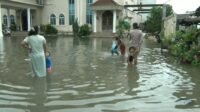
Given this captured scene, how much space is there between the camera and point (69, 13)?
4453 centimetres

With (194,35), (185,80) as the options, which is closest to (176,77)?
(185,80)

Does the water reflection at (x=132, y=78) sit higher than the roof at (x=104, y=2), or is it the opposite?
the roof at (x=104, y=2)

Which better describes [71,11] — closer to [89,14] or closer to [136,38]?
[89,14]

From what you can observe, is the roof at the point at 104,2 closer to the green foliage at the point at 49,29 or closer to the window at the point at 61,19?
the window at the point at 61,19

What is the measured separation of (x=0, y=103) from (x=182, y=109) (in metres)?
3.56

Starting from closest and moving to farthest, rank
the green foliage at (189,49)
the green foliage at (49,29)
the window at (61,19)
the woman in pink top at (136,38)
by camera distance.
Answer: the woman in pink top at (136,38) → the green foliage at (189,49) → the green foliage at (49,29) → the window at (61,19)

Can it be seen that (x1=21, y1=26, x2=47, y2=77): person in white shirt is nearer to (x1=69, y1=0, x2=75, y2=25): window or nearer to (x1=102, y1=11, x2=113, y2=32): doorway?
(x1=102, y1=11, x2=113, y2=32): doorway

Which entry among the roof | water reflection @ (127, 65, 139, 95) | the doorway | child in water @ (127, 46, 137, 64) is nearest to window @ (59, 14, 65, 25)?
the roof

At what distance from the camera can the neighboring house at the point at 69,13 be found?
41.0m

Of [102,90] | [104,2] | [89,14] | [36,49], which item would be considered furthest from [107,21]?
[102,90]

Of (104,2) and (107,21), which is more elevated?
(104,2)

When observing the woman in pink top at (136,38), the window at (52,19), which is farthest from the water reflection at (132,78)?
the window at (52,19)

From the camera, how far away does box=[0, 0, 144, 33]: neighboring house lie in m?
41.0

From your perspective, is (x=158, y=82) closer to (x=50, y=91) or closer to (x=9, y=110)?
(x=50, y=91)
